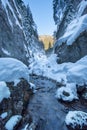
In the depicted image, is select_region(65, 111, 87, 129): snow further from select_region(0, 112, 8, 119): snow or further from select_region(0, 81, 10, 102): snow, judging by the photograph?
select_region(0, 81, 10, 102): snow

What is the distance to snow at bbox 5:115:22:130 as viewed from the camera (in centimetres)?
972

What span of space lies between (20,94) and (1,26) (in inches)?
623

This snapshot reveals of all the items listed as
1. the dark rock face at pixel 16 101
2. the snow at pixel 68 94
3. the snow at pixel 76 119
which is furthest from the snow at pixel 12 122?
the snow at pixel 68 94

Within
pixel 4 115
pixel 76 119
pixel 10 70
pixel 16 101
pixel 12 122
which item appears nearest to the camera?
pixel 12 122

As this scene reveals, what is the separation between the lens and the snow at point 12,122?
9717 mm

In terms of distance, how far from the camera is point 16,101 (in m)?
12.4

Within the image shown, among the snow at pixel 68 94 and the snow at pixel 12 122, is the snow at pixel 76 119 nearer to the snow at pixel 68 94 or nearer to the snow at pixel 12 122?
the snow at pixel 12 122

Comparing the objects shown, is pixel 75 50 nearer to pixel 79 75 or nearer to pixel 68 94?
pixel 79 75

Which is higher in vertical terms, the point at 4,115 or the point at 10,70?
the point at 10,70

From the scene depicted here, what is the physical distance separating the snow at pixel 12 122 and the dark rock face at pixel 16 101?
7.6 inches

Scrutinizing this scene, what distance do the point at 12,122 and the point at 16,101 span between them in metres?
2.38

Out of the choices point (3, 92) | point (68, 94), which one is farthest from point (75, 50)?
point (3, 92)

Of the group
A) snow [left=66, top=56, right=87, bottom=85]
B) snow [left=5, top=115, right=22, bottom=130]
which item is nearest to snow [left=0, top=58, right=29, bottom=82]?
snow [left=5, top=115, right=22, bottom=130]

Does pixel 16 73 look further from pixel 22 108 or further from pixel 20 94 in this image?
pixel 22 108
